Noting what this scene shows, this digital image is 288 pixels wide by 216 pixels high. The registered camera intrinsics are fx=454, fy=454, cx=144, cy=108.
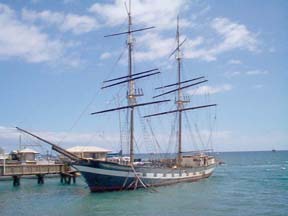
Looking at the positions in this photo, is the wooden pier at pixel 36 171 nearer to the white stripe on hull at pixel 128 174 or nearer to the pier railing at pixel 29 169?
the pier railing at pixel 29 169

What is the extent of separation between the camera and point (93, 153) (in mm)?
70562

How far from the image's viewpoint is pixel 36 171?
58.5 meters

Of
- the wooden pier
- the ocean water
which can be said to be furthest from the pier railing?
the ocean water

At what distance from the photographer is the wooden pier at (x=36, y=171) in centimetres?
5525

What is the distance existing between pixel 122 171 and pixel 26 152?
2833 cm

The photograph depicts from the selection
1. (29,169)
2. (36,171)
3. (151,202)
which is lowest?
(151,202)

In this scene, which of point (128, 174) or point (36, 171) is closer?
point (128, 174)

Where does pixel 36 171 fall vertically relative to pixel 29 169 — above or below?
below

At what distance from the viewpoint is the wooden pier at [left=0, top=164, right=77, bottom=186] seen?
55250 mm

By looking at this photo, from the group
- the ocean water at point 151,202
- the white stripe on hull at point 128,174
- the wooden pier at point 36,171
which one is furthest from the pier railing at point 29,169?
the white stripe on hull at point 128,174

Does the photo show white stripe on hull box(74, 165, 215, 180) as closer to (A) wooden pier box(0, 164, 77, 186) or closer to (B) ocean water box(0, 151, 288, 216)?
(B) ocean water box(0, 151, 288, 216)

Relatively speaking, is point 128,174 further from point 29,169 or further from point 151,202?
point 29,169

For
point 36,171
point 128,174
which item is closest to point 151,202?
point 128,174

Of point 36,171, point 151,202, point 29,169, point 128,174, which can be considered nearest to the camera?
point 151,202
